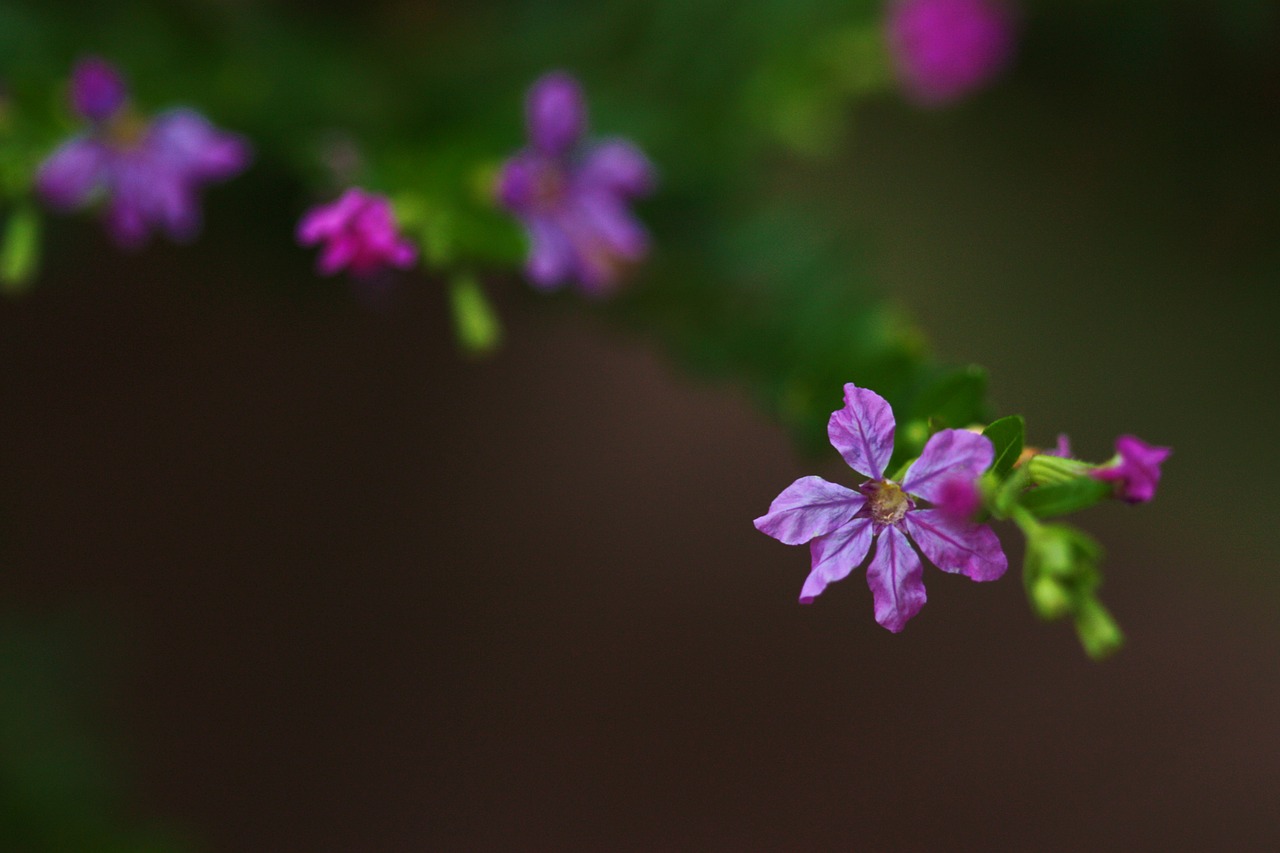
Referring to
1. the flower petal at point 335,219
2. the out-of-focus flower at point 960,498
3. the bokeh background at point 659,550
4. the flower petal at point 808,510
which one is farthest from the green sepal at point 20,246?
the bokeh background at point 659,550

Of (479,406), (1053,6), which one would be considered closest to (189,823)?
(479,406)

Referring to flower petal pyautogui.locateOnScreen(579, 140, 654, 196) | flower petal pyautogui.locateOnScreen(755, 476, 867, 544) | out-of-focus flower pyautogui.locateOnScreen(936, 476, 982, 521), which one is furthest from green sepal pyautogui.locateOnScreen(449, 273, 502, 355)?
out-of-focus flower pyautogui.locateOnScreen(936, 476, 982, 521)

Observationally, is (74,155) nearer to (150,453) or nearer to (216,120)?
(216,120)

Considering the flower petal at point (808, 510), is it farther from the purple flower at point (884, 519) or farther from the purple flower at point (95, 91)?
the purple flower at point (95, 91)

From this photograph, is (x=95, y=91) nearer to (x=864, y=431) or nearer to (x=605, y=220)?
(x=605, y=220)

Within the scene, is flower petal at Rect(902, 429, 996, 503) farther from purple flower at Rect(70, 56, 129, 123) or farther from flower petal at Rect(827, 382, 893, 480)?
purple flower at Rect(70, 56, 129, 123)

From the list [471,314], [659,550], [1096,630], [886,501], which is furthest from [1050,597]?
[659,550]
